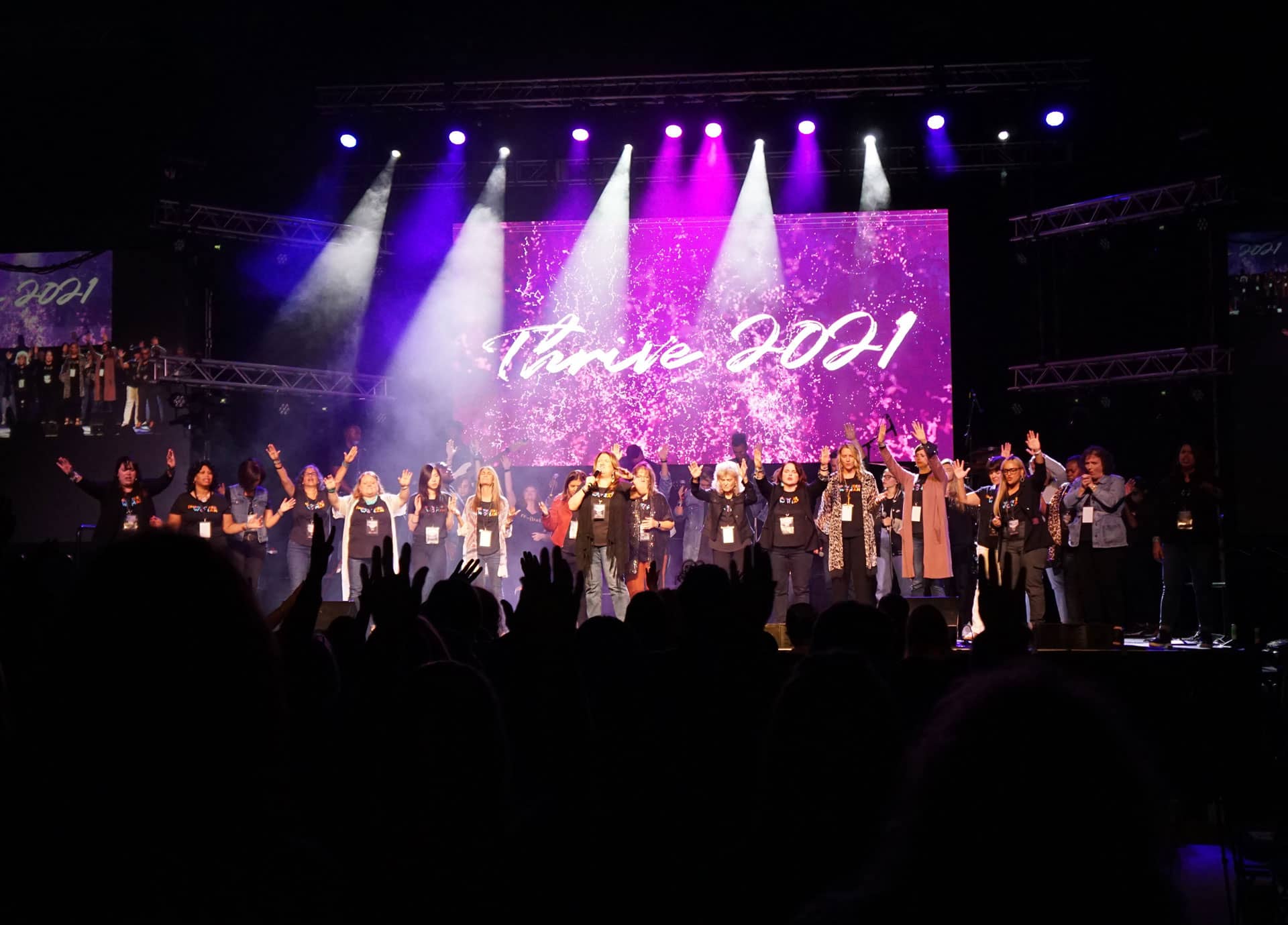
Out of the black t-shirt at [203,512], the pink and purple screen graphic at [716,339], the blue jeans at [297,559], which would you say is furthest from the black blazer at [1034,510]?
the black t-shirt at [203,512]

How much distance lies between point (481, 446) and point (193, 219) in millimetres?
4278

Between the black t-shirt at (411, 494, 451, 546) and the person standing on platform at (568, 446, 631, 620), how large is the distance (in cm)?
164

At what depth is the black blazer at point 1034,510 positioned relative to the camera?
1073 cm

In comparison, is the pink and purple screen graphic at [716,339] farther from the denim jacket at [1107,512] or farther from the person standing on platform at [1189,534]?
the person standing on platform at [1189,534]

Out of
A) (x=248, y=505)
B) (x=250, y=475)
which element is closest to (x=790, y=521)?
(x=250, y=475)

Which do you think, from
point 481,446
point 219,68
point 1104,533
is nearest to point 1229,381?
point 1104,533

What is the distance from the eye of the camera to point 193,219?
12562 millimetres

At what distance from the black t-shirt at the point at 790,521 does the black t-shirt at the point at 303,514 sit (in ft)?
16.1

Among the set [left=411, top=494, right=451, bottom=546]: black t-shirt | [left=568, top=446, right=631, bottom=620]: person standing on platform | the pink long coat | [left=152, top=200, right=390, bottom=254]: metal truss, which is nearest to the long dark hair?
[left=411, top=494, right=451, bottom=546]: black t-shirt

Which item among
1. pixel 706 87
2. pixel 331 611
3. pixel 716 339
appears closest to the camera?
pixel 331 611

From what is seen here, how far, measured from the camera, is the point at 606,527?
11352 mm

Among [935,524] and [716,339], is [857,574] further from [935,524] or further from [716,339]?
[716,339]

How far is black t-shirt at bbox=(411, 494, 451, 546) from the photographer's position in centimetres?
1203

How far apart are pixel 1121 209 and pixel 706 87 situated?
4.78 m
